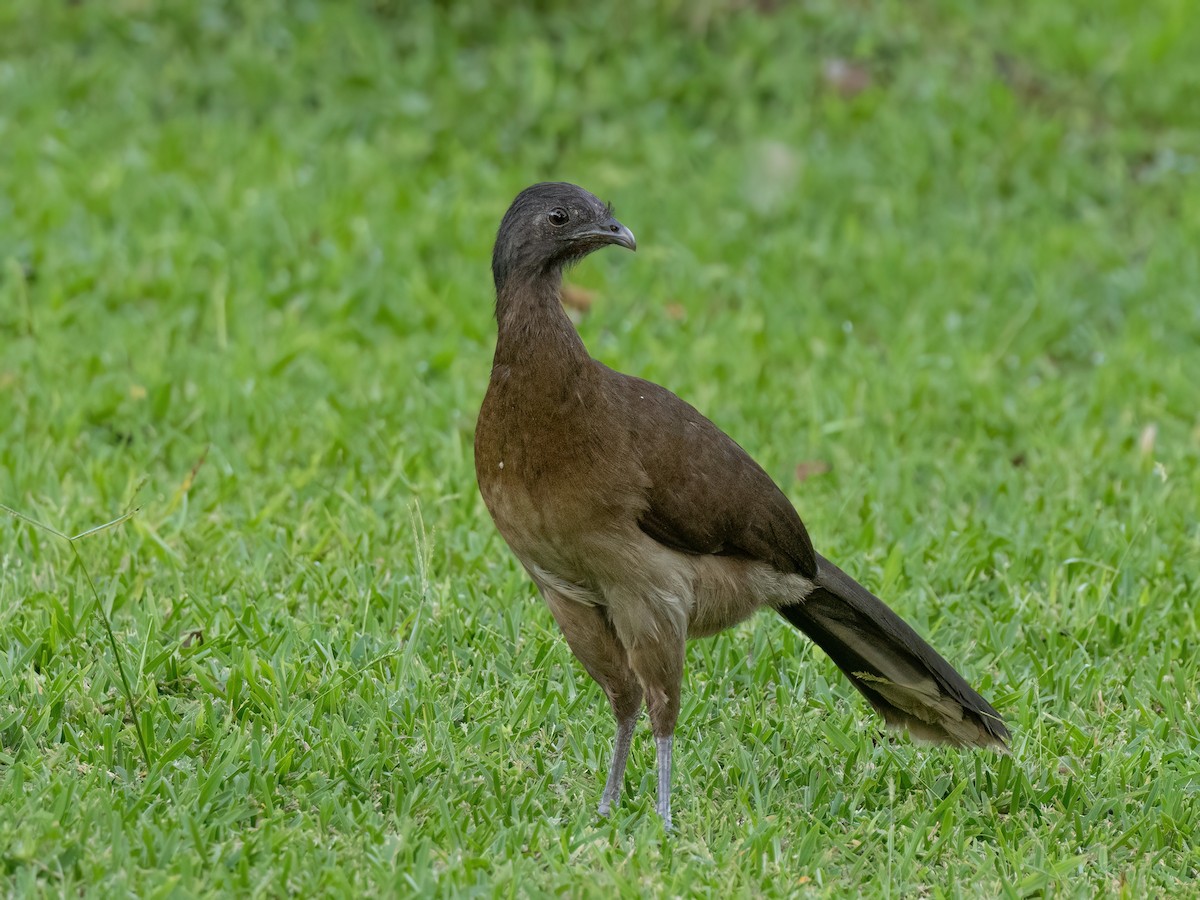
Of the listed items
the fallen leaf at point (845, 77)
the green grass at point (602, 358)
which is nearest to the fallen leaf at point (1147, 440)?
the green grass at point (602, 358)

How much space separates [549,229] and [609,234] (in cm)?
16

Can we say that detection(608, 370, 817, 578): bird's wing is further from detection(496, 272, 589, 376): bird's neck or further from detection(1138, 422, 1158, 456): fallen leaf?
detection(1138, 422, 1158, 456): fallen leaf

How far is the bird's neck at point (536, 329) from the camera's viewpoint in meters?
4.21

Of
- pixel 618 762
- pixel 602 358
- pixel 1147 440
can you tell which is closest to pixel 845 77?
pixel 602 358

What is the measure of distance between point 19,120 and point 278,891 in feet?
21.7

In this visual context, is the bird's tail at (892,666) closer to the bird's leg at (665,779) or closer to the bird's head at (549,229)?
the bird's leg at (665,779)

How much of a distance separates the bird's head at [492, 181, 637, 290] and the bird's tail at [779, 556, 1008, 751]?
113 centimetres

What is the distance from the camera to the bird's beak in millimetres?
4297

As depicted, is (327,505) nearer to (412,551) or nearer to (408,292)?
(412,551)

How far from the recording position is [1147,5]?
11062 millimetres

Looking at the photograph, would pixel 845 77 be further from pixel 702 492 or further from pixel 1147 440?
pixel 702 492

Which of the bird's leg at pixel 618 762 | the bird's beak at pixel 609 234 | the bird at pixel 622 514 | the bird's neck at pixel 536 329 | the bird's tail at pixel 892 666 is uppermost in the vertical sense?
the bird's beak at pixel 609 234

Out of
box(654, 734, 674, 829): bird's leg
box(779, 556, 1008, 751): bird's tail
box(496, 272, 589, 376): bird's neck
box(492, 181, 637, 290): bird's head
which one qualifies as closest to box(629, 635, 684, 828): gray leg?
box(654, 734, 674, 829): bird's leg

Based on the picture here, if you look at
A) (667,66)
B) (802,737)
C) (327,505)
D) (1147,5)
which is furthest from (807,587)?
(1147,5)
